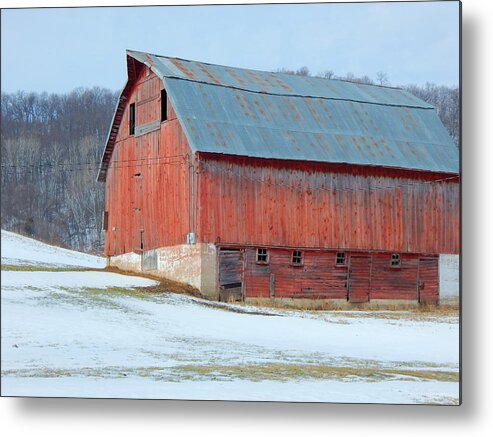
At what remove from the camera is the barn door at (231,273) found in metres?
25.1

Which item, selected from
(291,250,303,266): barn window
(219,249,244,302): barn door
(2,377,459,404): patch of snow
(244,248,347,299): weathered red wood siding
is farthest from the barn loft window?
(2,377,459,404): patch of snow

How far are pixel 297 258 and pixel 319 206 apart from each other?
1.37m

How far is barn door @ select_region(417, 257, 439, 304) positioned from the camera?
24.4 metres

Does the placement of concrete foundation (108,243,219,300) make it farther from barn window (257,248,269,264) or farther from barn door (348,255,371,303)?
barn door (348,255,371,303)

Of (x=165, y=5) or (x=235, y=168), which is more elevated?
(x=165, y=5)

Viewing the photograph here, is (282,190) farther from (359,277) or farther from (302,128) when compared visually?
(359,277)

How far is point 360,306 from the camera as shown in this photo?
25.4m

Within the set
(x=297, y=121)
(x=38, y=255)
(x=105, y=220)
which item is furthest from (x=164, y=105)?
(x=38, y=255)

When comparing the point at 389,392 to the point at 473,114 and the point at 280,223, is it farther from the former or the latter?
the point at 280,223

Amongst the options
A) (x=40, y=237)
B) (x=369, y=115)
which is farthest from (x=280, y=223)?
(x=40, y=237)

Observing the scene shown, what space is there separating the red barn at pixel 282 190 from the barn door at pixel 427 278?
0.05m

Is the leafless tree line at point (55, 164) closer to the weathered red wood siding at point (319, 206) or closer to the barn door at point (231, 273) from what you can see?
the weathered red wood siding at point (319, 206)

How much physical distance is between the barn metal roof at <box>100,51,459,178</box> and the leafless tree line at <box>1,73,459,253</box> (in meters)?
1.94

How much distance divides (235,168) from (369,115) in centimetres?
346
